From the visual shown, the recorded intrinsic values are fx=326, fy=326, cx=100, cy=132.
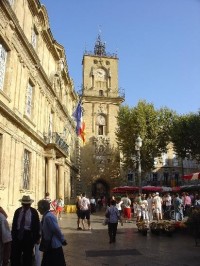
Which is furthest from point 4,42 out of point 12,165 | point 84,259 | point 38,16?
point 84,259

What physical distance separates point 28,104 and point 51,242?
14803 mm

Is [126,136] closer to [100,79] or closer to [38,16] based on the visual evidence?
[100,79]

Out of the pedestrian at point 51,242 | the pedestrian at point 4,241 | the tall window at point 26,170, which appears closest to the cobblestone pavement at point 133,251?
the pedestrian at point 51,242

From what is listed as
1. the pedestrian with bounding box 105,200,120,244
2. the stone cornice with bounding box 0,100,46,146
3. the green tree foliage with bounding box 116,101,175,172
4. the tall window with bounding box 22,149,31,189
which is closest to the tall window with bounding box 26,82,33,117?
the stone cornice with bounding box 0,100,46,146

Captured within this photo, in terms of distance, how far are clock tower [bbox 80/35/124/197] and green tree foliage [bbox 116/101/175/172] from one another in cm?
481

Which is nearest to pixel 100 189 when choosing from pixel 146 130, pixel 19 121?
pixel 146 130

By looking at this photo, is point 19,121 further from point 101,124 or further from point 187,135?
point 101,124

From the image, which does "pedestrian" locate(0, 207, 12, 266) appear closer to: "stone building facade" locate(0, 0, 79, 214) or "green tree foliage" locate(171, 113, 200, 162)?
"stone building facade" locate(0, 0, 79, 214)

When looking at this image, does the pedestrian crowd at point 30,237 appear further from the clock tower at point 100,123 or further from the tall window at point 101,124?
the tall window at point 101,124

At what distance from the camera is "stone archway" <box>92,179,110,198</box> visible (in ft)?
146

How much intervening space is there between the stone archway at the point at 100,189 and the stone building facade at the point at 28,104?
697 inches

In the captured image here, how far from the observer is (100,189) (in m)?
47.4

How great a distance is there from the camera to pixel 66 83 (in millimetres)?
31734

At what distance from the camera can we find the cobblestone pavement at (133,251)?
778cm
